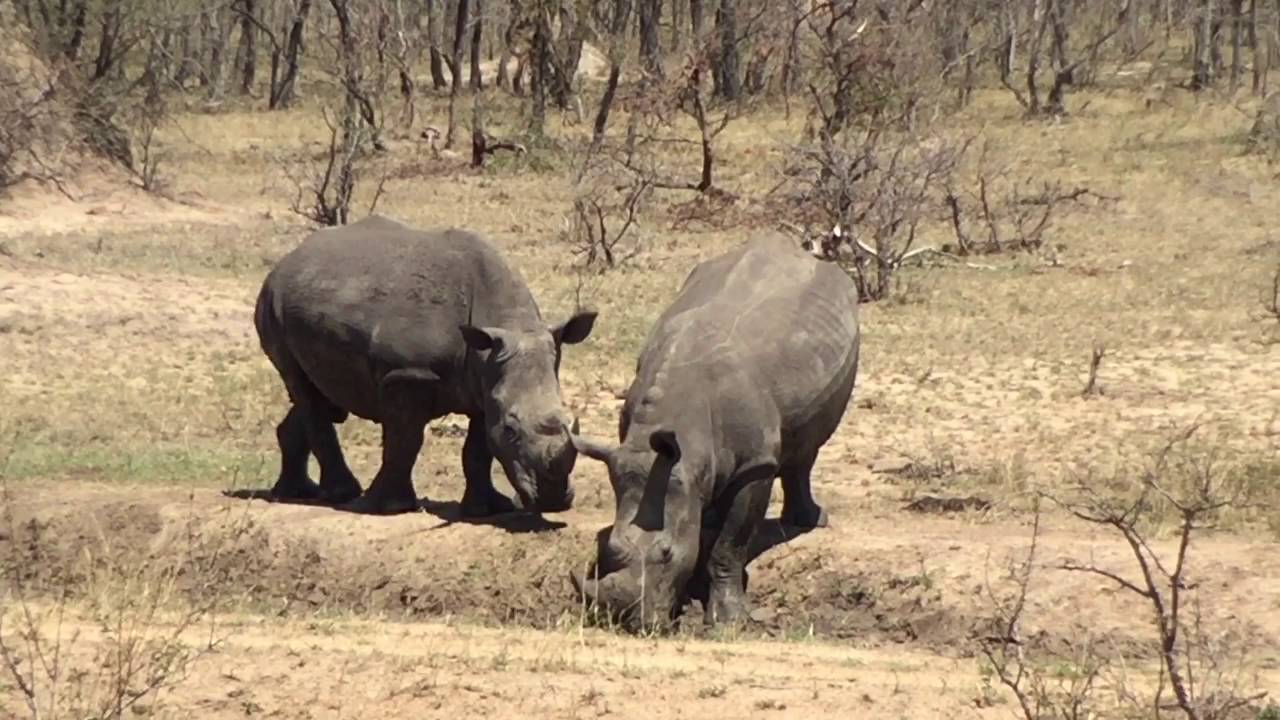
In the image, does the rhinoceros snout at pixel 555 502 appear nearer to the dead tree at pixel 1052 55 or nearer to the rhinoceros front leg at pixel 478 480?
the rhinoceros front leg at pixel 478 480

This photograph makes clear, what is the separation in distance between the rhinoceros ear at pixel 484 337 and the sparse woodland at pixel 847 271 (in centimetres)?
108

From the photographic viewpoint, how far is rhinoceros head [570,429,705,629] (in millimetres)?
9461

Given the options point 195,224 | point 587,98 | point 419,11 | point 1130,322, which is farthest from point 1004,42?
point 1130,322

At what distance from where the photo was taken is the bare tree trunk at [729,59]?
39.0 metres

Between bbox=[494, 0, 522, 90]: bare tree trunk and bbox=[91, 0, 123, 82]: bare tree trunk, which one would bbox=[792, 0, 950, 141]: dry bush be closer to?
bbox=[494, 0, 522, 90]: bare tree trunk

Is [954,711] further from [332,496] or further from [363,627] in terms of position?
[332,496]

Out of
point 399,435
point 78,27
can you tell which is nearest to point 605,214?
point 78,27

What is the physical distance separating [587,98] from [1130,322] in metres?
25.6

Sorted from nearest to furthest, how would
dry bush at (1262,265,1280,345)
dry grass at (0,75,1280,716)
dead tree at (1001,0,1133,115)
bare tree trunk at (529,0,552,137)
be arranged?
dry grass at (0,75,1280,716) < dry bush at (1262,265,1280,345) < bare tree trunk at (529,0,552,137) < dead tree at (1001,0,1133,115)

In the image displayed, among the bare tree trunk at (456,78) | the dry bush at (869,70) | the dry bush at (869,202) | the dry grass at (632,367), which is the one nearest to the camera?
the dry grass at (632,367)

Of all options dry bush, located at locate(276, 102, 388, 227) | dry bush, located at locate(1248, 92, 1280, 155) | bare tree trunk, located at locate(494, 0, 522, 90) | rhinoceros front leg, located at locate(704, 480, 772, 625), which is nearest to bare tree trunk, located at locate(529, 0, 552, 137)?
bare tree trunk, located at locate(494, 0, 522, 90)

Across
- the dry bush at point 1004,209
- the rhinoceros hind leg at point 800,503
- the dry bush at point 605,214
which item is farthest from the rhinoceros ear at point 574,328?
the dry bush at point 1004,209

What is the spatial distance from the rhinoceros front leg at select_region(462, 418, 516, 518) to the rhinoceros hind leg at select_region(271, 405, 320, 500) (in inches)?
48.8

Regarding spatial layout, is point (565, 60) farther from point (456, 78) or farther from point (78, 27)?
point (78, 27)
